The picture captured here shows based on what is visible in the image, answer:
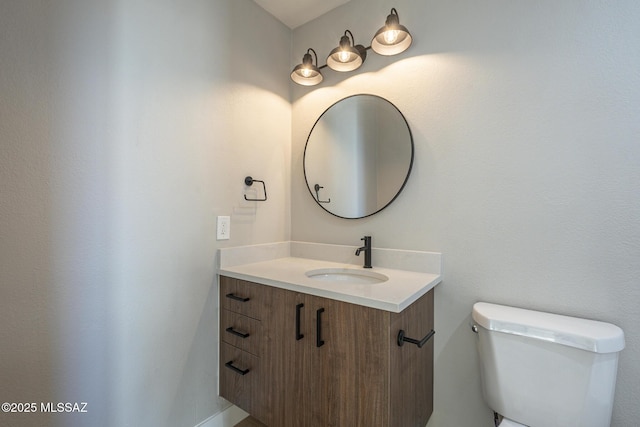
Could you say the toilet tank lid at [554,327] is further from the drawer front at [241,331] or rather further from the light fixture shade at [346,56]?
the light fixture shade at [346,56]

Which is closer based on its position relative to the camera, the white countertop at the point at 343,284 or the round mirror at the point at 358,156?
the white countertop at the point at 343,284

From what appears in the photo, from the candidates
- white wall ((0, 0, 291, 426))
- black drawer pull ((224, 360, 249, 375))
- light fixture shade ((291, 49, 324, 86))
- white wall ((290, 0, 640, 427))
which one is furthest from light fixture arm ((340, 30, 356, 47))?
black drawer pull ((224, 360, 249, 375))

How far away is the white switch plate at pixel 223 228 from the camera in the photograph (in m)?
1.51

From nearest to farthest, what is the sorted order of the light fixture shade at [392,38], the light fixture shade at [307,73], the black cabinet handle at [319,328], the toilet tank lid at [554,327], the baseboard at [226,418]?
the toilet tank lid at [554,327]
the black cabinet handle at [319,328]
the light fixture shade at [392,38]
the baseboard at [226,418]
the light fixture shade at [307,73]

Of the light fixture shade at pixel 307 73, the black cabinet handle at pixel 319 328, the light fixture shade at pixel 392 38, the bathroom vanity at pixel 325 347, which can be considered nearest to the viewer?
the bathroom vanity at pixel 325 347

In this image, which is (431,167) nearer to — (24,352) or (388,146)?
(388,146)

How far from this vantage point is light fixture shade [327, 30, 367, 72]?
1.50 meters

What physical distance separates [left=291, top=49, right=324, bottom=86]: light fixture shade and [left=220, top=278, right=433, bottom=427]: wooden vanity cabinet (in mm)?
1269

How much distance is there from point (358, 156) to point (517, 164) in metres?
0.78

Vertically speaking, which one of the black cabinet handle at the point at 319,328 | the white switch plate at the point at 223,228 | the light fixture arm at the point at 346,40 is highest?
the light fixture arm at the point at 346,40

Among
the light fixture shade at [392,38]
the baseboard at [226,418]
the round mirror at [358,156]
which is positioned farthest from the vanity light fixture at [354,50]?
the baseboard at [226,418]

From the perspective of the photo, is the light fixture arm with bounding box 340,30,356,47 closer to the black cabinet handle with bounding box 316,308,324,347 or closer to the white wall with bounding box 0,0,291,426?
the white wall with bounding box 0,0,291,426

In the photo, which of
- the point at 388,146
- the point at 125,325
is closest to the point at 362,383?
the point at 125,325

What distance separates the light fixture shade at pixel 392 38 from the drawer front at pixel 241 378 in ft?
5.43
